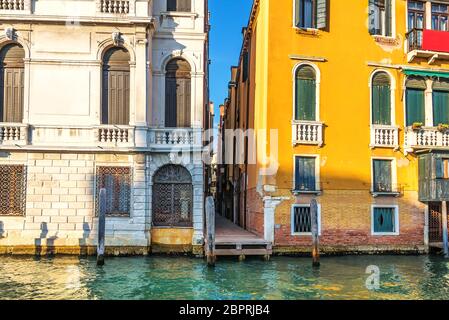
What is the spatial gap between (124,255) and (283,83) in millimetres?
6880

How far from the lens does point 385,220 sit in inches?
604

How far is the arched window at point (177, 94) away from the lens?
1477 centimetres

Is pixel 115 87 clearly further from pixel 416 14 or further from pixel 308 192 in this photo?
pixel 416 14

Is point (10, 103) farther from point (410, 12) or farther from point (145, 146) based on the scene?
point (410, 12)

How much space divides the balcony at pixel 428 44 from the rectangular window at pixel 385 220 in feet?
15.6

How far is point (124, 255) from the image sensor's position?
1391 centimetres

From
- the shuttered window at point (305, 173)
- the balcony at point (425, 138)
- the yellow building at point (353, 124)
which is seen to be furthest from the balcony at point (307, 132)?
the balcony at point (425, 138)

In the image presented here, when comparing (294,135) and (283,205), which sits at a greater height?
(294,135)

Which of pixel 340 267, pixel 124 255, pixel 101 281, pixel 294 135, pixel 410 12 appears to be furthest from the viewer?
pixel 410 12

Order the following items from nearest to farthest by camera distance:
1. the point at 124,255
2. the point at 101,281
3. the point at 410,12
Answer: the point at 101,281 → the point at 124,255 → the point at 410,12

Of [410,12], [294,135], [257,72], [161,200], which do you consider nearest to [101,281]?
[161,200]

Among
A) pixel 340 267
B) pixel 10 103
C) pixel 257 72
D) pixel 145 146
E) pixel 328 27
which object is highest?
pixel 328 27

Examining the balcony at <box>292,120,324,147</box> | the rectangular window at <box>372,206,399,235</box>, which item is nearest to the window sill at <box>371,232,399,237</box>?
the rectangular window at <box>372,206,399,235</box>

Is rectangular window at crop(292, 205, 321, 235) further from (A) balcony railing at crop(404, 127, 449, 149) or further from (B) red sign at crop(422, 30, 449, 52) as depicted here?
(B) red sign at crop(422, 30, 449, 52)
